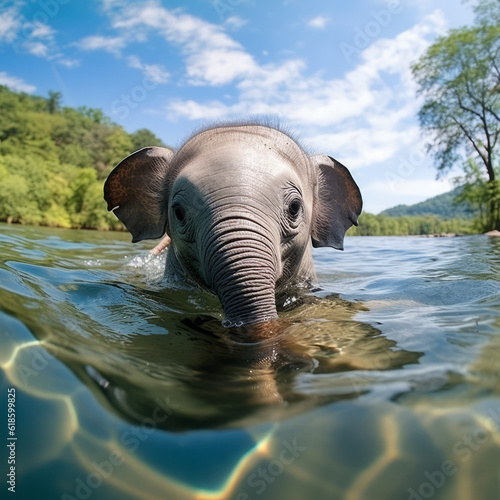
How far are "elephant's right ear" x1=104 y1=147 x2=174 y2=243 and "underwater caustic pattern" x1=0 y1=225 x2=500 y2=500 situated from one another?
2.69m

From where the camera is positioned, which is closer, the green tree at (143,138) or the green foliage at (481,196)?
the green foliage at (481,196)

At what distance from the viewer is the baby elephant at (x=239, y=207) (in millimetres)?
3262

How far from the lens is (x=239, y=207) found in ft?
11.4

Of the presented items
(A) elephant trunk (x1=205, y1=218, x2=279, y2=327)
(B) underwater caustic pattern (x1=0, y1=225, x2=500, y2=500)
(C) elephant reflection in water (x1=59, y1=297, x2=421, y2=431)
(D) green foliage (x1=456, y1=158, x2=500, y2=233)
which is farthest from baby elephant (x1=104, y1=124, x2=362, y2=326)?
(D) green foliage (x1=456, y1=158, x2=500, y2=233)

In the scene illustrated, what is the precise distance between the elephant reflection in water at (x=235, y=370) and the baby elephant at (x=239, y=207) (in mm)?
371

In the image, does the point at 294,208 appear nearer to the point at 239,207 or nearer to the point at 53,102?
the point at 239,207

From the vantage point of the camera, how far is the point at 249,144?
4062 millimetres

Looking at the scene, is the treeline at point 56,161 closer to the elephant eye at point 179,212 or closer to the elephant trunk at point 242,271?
the elephant eye at point 179,212

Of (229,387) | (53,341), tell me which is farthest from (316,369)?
(53,341)

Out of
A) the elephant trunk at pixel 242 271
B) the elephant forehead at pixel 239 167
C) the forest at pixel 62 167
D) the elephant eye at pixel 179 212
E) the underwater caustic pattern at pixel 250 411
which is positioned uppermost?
the forest at pixel 62 167

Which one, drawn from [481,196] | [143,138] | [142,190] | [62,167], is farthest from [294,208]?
[143,138]

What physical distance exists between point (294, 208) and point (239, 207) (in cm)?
85

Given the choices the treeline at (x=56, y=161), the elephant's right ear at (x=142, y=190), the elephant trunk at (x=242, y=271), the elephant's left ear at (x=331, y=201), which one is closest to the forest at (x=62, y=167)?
the treeline at (x=56, y=161)

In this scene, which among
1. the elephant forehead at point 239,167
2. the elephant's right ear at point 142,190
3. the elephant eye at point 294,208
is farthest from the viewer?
the elephant's right ear at point 142,190
